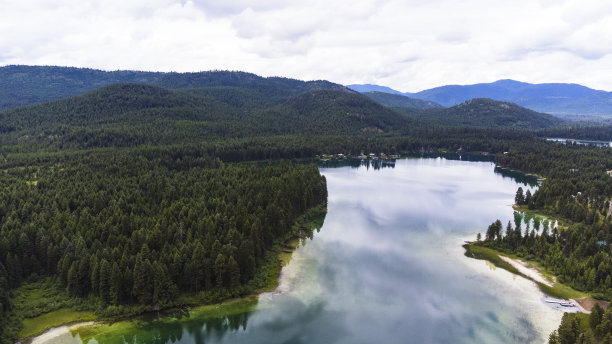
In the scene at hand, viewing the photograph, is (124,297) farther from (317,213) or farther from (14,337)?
(317,213)

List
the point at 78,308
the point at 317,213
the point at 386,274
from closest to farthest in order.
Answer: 1. the point at 78,308
2. the point at 386,274
3. the point at 317,213

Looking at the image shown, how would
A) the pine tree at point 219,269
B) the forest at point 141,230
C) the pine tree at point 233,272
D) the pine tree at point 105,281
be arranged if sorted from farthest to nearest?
the pine tree at point 233,272
the pine tree at point 219,269
the forest at point 141,230
the pine tree at point 105,281

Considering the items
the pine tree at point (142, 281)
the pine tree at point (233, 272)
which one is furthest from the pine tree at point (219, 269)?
the pine tree at point (142, 281)

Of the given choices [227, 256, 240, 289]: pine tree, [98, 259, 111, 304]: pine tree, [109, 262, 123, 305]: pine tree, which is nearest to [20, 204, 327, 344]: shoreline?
[227, 256, 240, 289]: pine tree

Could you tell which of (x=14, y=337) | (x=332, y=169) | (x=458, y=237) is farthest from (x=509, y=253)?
(x=332, y=169)

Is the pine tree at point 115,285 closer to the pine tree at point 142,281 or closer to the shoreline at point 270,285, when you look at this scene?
the pine tree at point 142,281

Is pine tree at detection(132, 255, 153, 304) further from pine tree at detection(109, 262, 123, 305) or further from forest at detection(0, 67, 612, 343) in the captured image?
pine tree at detection(109, 262, 123, 305)
